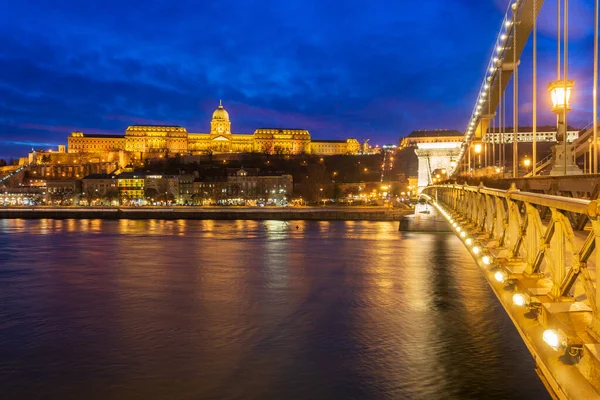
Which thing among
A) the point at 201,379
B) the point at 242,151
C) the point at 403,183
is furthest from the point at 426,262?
the point at 242,151

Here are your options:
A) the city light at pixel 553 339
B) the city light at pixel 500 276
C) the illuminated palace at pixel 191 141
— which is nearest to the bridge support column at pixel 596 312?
the city light at pixel 553 339

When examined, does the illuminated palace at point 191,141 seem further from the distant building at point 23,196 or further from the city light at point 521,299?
the city light at point 521,299

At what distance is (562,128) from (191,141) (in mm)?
139775

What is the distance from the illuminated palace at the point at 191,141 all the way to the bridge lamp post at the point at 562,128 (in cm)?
13421

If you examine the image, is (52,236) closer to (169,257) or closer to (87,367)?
(169,257)

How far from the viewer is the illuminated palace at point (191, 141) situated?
145 m

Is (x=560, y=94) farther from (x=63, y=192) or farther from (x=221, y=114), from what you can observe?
(x=221, y=114)

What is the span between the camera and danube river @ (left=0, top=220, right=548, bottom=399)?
31.0ft

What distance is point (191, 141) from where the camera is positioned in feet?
479

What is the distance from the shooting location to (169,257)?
1088 inches

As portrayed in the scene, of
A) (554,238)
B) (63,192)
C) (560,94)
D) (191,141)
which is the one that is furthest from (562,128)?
(191,141)

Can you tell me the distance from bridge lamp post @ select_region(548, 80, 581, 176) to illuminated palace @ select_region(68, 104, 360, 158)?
13421 centimetres

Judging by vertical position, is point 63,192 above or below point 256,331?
above

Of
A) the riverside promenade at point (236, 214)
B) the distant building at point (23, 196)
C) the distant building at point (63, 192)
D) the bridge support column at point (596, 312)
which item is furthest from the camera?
the distant building at point (23, 196)
